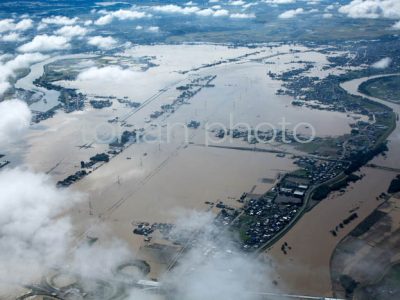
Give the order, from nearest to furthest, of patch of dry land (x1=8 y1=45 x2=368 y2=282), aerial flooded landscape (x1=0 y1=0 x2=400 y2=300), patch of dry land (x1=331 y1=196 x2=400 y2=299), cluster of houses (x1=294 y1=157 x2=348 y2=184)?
patch of dry land (x1=331 y1=196 x2=400 y2=299)
aerial flooded landscape (x1=0 y1=0 x2=400 y2=300)
patch of dry land (x1=8 y1=45 x2=368 y2=282)
cluster of houses (x1=294 y1=157 x2=348 y2=184)

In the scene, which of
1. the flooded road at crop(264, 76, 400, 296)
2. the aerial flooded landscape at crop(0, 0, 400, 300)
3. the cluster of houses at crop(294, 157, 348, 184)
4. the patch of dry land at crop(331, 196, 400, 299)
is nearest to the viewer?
the patch of dry land at crop(331, 196, 400, 299)

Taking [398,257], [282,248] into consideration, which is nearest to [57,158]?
[282,248]

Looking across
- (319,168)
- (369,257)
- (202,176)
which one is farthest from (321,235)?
(202,176)

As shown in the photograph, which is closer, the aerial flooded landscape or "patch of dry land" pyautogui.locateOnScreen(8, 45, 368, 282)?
the aerial flooded landscape

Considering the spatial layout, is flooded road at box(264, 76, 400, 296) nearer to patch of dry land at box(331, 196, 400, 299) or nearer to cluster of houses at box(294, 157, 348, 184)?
patch of dry land at box(331, 196, 400, 299)

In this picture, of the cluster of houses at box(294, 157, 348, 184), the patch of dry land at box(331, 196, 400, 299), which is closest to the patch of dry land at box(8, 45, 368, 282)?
the patch of dry land at box(331, 196, 400, 299)
